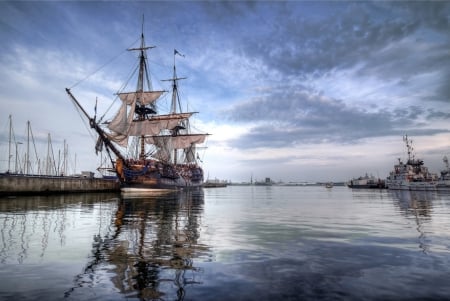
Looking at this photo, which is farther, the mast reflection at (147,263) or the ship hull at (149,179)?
the ship hull at (149,179)

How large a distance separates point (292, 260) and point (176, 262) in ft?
11.8

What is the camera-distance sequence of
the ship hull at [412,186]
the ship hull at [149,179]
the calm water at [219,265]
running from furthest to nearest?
1. the ship hull at [412,186]
2. the ship hull at [149,179]
3. the calm water at [219,265]

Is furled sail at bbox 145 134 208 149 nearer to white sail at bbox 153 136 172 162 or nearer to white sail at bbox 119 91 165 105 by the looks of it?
white sail at bbox 153 136 172 162

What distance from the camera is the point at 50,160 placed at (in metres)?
95.5

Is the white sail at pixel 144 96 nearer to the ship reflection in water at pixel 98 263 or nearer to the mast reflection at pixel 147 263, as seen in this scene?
the ship reflection in water at pixel 98 263

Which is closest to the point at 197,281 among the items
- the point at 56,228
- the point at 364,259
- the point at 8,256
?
the point at 364,259

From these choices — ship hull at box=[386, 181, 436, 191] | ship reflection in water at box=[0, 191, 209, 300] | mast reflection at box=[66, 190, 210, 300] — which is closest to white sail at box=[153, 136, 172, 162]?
ship hull at box=[386, 181, 436, 191]

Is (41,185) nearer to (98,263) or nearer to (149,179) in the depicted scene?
(149,179)

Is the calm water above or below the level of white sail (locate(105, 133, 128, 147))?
below

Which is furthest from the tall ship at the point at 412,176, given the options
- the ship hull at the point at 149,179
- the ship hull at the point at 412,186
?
the ship hull at the point at 149,179

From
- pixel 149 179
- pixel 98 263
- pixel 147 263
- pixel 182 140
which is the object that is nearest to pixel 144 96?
pixel 149 179

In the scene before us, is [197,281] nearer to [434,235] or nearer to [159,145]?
[434,235]

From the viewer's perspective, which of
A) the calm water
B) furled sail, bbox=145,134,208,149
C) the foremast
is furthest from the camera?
furled sail, bbox=145,134,208,149

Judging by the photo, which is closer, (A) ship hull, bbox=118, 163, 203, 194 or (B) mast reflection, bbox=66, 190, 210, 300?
(B) mast reflection, bbox=66, 190, 210, 300
